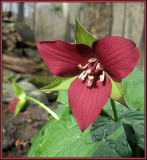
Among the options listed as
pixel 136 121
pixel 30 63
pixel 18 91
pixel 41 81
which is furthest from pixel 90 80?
pixel 30 63

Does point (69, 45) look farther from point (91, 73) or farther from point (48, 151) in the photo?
point (48, 151)

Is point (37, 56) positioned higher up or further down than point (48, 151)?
further down

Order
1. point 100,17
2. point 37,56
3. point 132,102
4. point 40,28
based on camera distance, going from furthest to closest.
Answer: point 40,28
point 37,56
point 100,17
point 132,102

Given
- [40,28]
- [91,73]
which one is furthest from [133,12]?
[40,28]

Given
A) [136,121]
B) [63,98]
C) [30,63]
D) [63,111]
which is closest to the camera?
[136,121]

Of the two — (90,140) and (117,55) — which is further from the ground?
(117,55)

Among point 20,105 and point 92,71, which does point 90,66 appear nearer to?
point 92,71

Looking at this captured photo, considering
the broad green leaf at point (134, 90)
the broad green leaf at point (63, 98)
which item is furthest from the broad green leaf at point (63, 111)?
the broad green leaf at point (134, 90)
